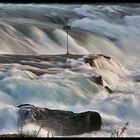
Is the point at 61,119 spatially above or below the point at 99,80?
below

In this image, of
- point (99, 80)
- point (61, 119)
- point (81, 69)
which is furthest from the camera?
point (81, 69)

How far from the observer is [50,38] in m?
7.26

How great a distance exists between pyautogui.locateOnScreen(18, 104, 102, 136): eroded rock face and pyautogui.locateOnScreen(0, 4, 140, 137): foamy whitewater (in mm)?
59

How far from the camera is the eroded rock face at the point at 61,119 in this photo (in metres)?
4.75

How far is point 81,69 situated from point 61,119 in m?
0.93

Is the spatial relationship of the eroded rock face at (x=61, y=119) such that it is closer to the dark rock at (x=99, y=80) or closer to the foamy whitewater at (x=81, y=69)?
the foamy whitewater at (x=81, y=69)

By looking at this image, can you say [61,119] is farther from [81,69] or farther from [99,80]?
[81,69]

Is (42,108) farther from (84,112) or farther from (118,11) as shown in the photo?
(118,11)

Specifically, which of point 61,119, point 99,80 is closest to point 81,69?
point 99,80

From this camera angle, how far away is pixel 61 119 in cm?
482

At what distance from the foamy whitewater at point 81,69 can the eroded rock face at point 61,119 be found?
6 cm

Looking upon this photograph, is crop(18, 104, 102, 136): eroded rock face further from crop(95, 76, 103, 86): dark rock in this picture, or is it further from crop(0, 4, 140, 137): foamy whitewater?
crop(95, 76, 103, 86): dark rock

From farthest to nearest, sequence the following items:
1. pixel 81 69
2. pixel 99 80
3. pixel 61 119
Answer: pixel 81 69 < pixel 99 80 < pixel 61 119

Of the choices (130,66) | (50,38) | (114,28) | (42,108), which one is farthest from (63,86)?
(50,38)
